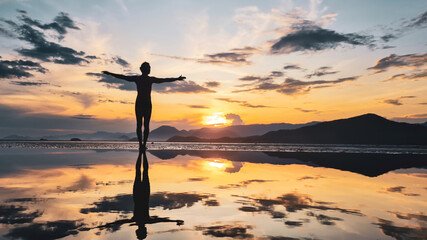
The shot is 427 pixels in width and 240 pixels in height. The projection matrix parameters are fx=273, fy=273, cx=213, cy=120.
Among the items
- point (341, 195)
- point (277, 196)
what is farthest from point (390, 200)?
point (277, 196)

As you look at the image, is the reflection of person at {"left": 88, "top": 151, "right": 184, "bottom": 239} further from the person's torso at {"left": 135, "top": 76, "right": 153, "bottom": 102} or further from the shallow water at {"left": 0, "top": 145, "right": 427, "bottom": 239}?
the person's torso at {"left": 135, "top": 76, "right": 153, "bottom": 102}

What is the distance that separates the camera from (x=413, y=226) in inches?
221

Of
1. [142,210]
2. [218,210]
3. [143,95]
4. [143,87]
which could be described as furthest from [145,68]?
[218,210]

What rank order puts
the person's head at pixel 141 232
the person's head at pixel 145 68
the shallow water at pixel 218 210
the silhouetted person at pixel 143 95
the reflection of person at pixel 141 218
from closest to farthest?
1. the person's head at pixel 141 232
2. the shallow water at pixel 218 210
3. the reflection of person at pixel 141 218
4. the silhouetted person at pixel 143 95
5. the person's head at pixel 145 68

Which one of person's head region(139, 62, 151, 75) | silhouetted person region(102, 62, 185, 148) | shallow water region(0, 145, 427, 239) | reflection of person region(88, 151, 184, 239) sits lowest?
shallow water region(0, 145, 427, 239)

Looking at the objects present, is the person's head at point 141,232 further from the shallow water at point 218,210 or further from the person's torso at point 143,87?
the person's torso at point 143,87

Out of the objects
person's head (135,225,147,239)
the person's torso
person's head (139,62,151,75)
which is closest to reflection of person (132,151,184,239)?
person's head (135,225,147,239)

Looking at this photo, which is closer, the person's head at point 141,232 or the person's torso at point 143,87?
the person's head at point 141,232

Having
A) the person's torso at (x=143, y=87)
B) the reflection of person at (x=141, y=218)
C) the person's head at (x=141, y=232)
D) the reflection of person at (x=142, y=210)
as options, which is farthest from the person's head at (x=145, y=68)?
the person's head at (x=141, y=232)

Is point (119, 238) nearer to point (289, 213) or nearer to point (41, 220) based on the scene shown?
point (41, 220)

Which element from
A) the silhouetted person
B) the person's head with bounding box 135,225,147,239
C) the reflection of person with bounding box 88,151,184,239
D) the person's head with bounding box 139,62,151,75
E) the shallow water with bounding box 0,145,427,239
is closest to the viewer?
the person's head with bounding box 135,225,147,239

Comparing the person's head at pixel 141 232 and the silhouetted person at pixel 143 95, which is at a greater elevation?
the silhouetted person at pixel 143 95

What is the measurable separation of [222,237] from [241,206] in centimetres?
246

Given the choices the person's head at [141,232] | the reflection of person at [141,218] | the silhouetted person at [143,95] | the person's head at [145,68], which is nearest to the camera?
the person's head at [141,232]
